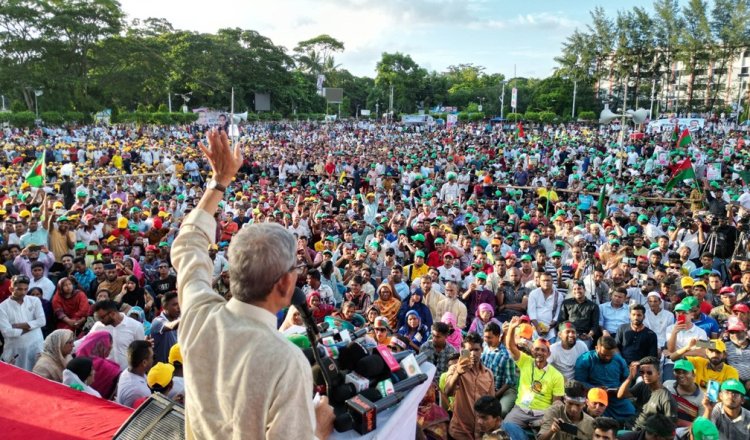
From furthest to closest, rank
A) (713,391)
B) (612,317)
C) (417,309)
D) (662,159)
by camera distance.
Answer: (662,159)
(417,309)
(612,317)
(713,391)

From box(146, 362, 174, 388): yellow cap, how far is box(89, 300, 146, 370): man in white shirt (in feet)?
4.01

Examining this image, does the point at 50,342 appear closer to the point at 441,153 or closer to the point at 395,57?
the point at 441,153

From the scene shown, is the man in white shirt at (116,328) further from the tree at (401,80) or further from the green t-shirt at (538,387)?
the tree at (401,80)

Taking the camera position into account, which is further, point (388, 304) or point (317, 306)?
point (388, 304)

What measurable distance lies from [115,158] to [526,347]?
15.9 metres

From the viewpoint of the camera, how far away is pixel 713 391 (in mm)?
4285

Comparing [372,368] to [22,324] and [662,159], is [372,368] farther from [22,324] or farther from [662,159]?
[662,159]

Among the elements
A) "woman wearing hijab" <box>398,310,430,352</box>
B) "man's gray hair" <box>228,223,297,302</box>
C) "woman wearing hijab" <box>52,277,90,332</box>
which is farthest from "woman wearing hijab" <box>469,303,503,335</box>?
"man's gray hair" <box>228,223,297,302</box>

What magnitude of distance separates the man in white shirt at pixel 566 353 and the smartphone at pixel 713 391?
1148 millimetres

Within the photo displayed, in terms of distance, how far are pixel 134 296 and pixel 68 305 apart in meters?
0.67

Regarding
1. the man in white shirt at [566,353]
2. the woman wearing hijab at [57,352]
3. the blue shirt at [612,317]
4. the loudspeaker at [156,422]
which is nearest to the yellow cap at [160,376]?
the woman wearing hijab at [57,352]

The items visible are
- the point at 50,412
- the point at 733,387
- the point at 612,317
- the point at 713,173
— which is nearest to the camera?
the point at 50,412

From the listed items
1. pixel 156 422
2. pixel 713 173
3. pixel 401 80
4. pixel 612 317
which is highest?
pixel 401 80

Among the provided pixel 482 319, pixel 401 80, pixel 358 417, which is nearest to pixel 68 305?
pixel 482 319
